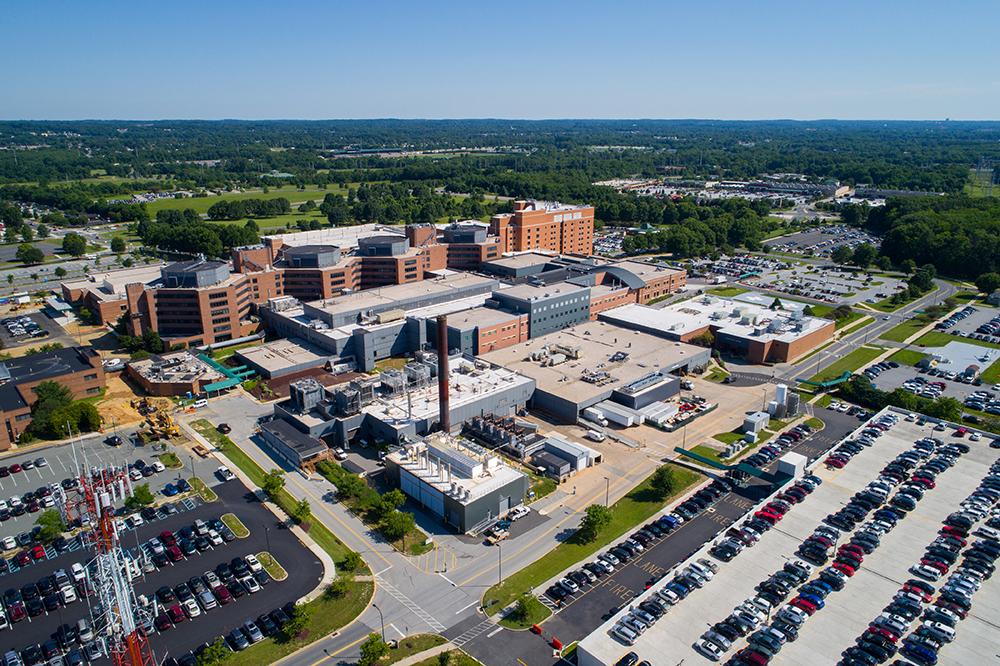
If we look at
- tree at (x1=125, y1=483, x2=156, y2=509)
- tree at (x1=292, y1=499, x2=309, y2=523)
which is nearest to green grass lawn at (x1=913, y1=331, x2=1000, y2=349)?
tree at (x1=292, y1=499, x2=309, y2=523)

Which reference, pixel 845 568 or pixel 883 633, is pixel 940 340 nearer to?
pixel 845 568

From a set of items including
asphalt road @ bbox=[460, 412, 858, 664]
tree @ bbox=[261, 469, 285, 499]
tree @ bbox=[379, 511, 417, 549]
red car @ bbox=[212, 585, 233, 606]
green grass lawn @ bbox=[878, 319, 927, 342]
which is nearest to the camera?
asphalt road @ bbox=[460, 412, 858, 664]

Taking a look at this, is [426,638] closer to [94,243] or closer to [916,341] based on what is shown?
[916,341]

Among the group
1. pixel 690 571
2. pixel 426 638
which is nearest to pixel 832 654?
pixel 690 571

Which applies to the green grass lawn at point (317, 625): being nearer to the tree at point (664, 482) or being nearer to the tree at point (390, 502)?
the tree at point (390, 502)

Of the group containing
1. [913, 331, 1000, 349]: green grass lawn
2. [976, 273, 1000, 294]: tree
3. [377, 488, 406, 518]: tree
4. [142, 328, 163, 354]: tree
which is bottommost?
[377, 488, 406, 518]: tree

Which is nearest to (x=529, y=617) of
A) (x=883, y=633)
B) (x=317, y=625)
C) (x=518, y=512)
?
(x=518, y=512)

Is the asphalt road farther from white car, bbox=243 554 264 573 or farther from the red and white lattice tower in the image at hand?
the red and white lattice tower
